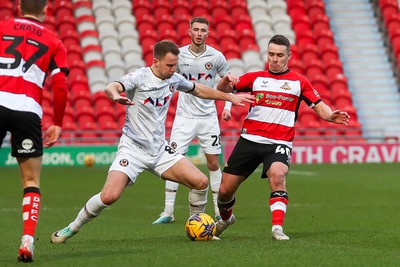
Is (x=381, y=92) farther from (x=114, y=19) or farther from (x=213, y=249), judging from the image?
(x=213, y=249)

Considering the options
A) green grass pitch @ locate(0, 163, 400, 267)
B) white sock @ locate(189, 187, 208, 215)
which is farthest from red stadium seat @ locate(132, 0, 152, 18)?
white sock @ locate(189, 187, 208, 215)

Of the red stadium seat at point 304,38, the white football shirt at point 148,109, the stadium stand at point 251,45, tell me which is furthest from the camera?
the red stadium seat at point 304,38

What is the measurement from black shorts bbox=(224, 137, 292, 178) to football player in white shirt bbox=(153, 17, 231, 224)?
2.22 metres

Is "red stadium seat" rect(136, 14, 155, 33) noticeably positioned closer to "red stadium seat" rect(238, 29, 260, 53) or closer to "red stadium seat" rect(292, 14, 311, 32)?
"red stadium seat" rect(238, 29, 260, 53)

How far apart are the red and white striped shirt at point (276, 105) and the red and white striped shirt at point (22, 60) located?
9.83ft

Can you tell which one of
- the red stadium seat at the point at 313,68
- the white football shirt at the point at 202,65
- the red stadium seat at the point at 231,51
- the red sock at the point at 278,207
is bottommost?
the red sock at the point at 278,207

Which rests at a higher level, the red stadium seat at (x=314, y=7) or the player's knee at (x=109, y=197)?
the red stadium seat at (x=314, y=7)

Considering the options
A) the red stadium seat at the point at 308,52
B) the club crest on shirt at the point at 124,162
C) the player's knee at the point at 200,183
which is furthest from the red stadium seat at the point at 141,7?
the club crest on shirt at the point at 124,162

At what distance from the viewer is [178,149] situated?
40.8ft

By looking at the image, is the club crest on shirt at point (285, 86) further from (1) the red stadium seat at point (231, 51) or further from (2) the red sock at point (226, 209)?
(1) the red stadium seat at point (231, 51)

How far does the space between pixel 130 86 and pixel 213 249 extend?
75.5 inches

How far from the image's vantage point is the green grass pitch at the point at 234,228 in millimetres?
8000

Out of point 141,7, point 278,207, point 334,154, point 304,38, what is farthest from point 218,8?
point 278,207

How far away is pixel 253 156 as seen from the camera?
32.8 ft
